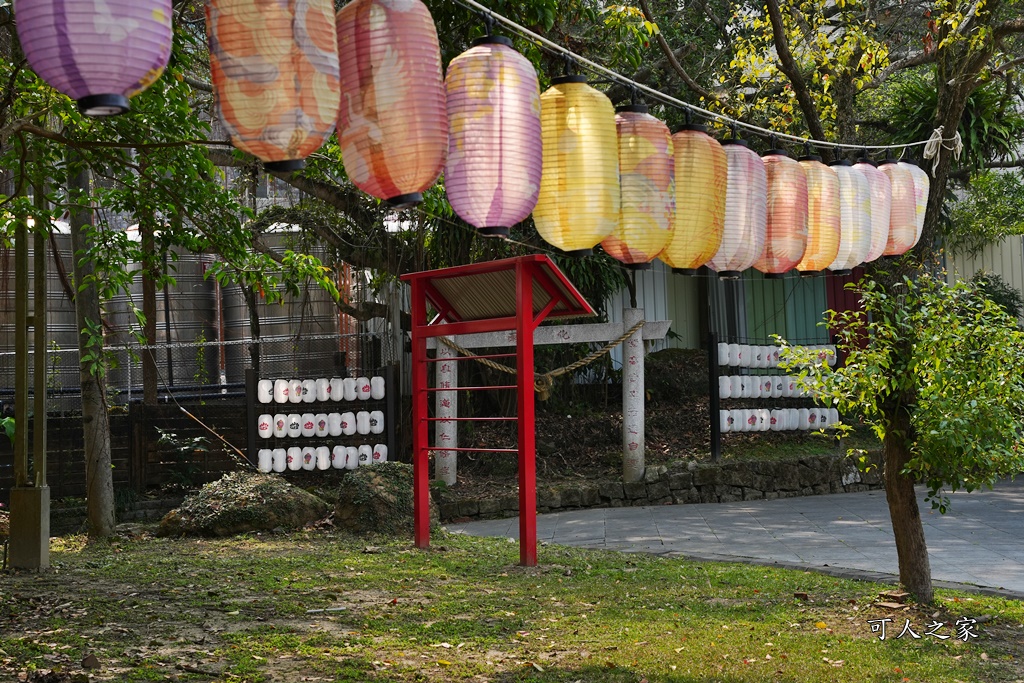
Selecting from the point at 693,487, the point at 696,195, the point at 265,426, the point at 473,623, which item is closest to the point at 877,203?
the point at 696,195

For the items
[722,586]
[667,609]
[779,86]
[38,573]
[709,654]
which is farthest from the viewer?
[779,86]

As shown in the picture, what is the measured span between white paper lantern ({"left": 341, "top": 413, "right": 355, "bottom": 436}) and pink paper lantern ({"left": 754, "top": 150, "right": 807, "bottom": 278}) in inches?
280

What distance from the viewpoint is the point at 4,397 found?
41.4 ft

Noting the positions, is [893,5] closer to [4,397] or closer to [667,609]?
[667,609]

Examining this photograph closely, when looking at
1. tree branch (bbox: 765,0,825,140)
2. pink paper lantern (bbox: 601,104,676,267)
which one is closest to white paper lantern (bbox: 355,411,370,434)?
tree branch (bbox: 765,0,825,140)

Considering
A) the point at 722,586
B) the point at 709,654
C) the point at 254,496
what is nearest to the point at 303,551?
the point at 254,496

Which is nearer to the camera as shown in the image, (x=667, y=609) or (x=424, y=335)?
(x=667, y=609)

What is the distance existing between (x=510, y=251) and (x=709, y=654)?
8.55 metres

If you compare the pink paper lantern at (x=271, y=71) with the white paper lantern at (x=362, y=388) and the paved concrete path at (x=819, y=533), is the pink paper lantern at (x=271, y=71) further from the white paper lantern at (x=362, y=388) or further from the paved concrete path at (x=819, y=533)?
the white paper lantern at (x=362, y=388)

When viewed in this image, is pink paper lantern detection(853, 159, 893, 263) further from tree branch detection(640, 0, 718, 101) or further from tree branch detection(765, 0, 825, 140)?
tree branch detection(640, 0, 718, 101)

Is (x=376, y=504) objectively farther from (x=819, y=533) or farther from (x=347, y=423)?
(x=819, y=533)

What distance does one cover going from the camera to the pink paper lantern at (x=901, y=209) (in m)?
6.38

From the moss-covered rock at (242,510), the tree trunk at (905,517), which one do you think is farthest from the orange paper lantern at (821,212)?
the moss-covered rock at (242,510)

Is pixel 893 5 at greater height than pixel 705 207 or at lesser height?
greater
